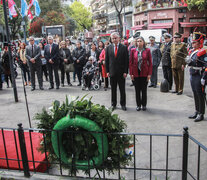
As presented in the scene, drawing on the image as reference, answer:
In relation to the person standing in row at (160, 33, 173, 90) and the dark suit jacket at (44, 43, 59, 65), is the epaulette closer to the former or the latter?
the person standing in row at (160, 33, 173, 90)

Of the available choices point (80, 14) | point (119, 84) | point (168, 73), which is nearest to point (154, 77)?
point (168, 73)

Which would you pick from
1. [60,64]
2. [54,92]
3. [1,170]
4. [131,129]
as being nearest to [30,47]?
[60,64]

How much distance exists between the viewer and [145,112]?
6461 millimetres

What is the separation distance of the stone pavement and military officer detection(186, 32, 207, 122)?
48 centimetres

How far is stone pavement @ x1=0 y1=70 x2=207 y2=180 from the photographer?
479 cm

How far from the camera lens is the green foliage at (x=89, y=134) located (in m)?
2.89

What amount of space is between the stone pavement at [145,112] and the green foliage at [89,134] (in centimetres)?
73

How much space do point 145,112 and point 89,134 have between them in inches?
149

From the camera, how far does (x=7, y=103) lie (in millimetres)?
8031

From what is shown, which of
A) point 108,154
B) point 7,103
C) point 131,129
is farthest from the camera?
point 7,103

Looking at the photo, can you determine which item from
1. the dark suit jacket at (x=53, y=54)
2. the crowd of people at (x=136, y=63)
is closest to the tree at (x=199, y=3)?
the crowd of people at (x=136, y=63)

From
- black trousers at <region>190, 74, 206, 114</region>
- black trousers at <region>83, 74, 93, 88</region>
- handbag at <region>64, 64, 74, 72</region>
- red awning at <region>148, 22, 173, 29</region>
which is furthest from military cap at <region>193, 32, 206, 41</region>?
red awning at <region>148, 22, 173, 29</region>

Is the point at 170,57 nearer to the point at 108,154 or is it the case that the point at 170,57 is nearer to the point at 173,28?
the point at 108,154

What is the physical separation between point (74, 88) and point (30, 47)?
2465 mm
